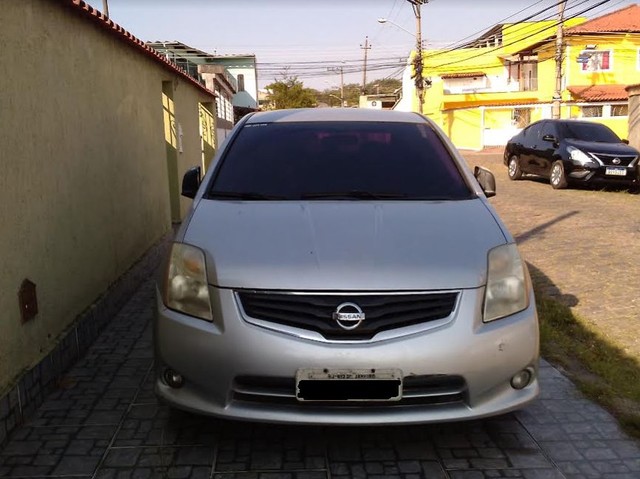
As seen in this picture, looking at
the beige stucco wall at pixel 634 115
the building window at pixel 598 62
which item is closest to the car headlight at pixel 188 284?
the beige stucco wall at pixel 634 115

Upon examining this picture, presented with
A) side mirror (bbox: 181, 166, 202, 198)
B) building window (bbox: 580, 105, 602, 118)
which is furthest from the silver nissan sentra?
building window (bbox: 580, 105, 602, 118)

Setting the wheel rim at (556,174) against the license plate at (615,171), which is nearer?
the license plate at (615,171)

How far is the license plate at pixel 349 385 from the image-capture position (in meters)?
2.67

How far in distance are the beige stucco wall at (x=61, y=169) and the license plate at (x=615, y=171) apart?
10.3 meters

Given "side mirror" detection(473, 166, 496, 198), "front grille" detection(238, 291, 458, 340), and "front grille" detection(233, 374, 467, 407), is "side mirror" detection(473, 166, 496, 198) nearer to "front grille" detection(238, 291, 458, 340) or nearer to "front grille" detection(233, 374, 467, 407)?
"front grille" detection(238, 291, 458, 340)

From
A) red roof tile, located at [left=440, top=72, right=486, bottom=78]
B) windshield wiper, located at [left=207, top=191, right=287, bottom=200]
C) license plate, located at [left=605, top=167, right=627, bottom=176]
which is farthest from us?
red roof tile, located at [left=440, top=72, right=486, bottom=78]

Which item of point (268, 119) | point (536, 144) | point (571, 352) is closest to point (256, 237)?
point (268, 119)

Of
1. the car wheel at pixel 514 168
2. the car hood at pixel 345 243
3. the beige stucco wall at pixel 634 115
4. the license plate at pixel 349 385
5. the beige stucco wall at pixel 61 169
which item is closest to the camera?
the license plate at pixel 349 385

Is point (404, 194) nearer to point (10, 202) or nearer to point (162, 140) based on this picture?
point (10, 202)

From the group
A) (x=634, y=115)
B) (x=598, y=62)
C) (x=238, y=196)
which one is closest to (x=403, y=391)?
(x=238, y=196)

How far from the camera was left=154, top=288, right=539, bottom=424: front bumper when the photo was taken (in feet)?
8.80

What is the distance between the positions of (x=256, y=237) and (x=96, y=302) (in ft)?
7.94

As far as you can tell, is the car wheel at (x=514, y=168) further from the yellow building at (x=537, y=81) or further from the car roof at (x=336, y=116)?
the yellow building at (x=537, y=81)

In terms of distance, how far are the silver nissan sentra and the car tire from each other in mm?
11853
